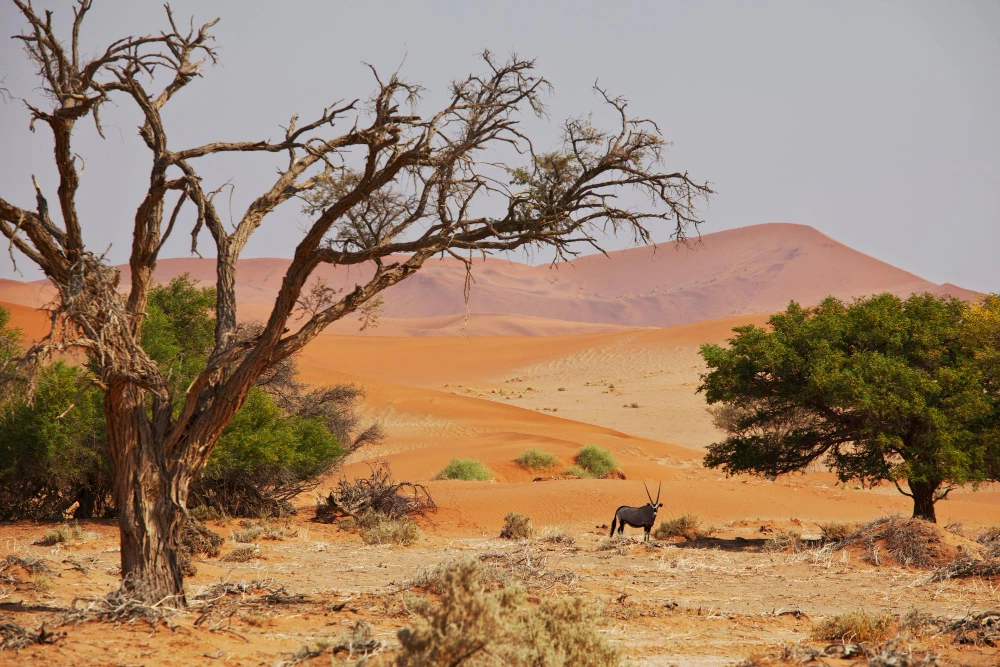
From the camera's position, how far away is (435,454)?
98.8 ft

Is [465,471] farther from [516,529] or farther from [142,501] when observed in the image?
[142,501]

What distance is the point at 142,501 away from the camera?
23.7 ft

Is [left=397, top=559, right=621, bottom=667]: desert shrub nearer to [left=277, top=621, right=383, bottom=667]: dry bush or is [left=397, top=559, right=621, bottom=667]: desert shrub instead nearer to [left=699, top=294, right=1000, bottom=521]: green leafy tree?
[left=277, top=621, right=383, bottom=667]: dry bush

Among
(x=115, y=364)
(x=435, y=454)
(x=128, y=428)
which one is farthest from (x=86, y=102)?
(x=435, y=454)

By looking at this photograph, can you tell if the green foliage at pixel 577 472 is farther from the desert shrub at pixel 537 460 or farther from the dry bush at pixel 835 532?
the dry bush at pixel 835 532

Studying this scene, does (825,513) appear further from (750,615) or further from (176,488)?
(176,488)

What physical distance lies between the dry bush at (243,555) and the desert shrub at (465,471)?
13192mm

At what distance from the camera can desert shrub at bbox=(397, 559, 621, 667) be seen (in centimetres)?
466

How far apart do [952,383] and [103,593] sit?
46.1ft

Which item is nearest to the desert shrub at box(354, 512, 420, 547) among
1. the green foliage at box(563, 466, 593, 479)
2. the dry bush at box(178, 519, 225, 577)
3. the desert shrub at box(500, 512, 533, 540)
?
the desert shrub at box(500, 512, 533, 540)

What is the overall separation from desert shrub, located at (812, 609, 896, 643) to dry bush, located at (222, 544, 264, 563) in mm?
8001

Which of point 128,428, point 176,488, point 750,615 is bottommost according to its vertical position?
point 750,615

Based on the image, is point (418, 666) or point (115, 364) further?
point (115, 364)

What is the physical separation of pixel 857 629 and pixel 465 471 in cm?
1898
